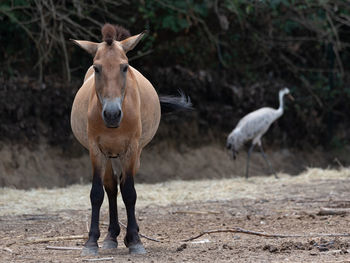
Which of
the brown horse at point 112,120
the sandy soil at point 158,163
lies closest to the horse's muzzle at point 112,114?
the brown horse at point 112,120

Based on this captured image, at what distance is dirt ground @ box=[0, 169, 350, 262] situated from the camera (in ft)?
16.0

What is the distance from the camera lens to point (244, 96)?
1399cm

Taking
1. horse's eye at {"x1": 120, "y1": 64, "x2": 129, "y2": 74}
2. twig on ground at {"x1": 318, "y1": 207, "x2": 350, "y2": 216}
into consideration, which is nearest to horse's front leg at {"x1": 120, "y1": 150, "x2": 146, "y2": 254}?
horse's eye at {"x1": 120, "y1": 64, "x2": 129, "y2": 74}

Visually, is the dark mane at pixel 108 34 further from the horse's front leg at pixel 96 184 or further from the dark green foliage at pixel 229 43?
the dark green foliage at pixel 229 43

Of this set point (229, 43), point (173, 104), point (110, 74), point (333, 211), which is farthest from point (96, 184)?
point (229, 43)

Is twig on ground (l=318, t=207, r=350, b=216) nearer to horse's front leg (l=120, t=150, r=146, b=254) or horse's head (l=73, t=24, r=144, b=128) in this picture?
horse's front leg (l=120, t=150, r=146, b=254)

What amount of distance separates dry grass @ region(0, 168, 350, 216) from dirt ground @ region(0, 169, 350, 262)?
0.6 inches

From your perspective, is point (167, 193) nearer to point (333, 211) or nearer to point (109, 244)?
point (333, 211)

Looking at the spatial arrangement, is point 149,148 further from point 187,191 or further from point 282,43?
point 282,43

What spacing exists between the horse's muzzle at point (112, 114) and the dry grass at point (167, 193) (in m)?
3.69

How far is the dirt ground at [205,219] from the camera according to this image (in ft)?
16.0

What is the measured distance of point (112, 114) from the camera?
4684 millimetres

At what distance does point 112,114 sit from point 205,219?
9.66 ft

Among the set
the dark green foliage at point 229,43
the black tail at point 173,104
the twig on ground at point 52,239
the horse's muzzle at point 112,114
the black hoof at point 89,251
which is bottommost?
the twig on ground at point 52,239
